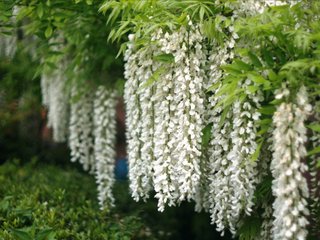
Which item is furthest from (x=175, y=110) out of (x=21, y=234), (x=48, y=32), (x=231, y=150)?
(x=48, y=32)

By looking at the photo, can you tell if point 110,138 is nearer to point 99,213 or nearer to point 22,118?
point 99,213

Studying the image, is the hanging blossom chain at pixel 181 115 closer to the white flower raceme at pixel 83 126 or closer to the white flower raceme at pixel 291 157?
the white flower raceme at pixel 291 157

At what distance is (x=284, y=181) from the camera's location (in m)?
4.06

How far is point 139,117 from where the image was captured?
17.9 feet

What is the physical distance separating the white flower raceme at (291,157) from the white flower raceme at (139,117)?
1.42 meters

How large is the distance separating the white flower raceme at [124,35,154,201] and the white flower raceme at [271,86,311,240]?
1424mm

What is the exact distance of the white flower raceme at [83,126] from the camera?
26.1 ft

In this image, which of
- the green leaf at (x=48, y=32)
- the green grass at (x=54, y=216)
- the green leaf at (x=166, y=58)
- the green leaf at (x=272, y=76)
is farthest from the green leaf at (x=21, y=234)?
the green leaf at (x=272, y=76)

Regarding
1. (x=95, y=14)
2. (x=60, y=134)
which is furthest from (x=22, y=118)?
(x=95, y=14)

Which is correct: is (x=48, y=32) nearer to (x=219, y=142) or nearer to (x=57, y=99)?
(x=219, y=142)

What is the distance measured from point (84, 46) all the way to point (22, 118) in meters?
4.34

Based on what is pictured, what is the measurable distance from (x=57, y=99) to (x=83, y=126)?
87cm

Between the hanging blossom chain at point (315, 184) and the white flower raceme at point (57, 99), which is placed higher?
the white flower raceme at point (57, 99)

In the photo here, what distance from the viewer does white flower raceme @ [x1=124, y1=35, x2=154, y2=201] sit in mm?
5137
